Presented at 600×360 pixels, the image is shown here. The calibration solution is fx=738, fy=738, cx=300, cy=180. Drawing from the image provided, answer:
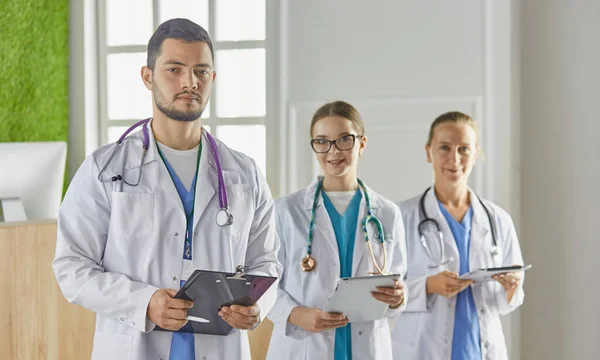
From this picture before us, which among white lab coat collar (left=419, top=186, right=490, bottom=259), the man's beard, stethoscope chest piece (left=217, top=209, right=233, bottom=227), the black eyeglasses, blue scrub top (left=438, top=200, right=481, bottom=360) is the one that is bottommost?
blue scrub top (left=438, top=200, right=481, bottom=360)

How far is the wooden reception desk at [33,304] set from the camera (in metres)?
2.69

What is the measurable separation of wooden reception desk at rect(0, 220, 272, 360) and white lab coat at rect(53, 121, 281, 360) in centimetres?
94

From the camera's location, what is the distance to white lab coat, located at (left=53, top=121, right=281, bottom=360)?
1.83 meters

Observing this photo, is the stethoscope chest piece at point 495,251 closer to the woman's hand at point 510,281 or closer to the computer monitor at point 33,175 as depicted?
the woman's hand at point 510,281

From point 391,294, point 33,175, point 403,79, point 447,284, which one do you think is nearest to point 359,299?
point 391,294

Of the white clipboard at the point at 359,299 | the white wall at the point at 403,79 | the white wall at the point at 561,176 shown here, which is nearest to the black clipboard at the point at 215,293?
the white clipboard at the point at 359,299

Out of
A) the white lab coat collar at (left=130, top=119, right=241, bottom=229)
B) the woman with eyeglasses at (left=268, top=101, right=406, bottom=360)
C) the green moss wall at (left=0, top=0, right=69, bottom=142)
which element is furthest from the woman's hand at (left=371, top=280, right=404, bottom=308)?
the green moss wall at (left=0, top=0, right=69, bottom=142)

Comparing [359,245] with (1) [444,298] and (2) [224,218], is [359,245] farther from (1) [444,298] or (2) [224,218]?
(2) [224,218]

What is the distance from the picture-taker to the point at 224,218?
6.35 feet

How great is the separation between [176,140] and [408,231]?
3.68ft

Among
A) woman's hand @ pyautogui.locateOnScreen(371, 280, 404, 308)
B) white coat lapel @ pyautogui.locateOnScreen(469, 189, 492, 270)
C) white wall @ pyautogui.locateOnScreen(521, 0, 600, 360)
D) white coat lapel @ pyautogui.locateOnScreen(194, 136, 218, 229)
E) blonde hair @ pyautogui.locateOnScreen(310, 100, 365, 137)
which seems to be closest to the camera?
white coat lapel @ pyautogui.locateOnScreen(194, 136, 218, 229)

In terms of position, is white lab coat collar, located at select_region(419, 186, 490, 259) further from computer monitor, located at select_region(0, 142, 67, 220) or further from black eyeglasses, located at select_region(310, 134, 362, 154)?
computer monitor, located at select_region(0, 142, 67, 220)

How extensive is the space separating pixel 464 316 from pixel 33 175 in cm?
174

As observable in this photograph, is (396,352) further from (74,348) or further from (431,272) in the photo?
(74,348)
